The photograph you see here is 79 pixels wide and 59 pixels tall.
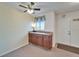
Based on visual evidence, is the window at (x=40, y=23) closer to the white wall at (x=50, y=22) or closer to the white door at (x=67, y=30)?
the white wall at (x=50, y=22)

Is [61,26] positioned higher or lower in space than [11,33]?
higher

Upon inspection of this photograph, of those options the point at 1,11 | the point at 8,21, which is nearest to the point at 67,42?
the point at 8,21

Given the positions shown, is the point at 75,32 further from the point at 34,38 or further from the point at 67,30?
the point at 34,38

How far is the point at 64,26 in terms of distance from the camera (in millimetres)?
6070

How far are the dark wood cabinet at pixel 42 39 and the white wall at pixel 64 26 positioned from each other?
124 cm

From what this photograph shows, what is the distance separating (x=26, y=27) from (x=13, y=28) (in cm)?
166

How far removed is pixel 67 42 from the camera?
5.89 meters

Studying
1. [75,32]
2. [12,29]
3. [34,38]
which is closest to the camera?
[12,29]

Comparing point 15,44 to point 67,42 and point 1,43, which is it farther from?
point 67,42


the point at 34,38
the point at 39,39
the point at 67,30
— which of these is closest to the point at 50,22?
the point at 67,30

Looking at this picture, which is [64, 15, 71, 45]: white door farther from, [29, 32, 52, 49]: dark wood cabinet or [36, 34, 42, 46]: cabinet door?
[36, 34, 42, 46]: cabinet door

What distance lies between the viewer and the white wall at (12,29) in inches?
159

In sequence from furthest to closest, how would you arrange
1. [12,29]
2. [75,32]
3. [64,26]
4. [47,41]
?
1. [64,26]
2. [75,32]
3. [47,41]
4. [12,29]

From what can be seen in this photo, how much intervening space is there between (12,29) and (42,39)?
1950mm
